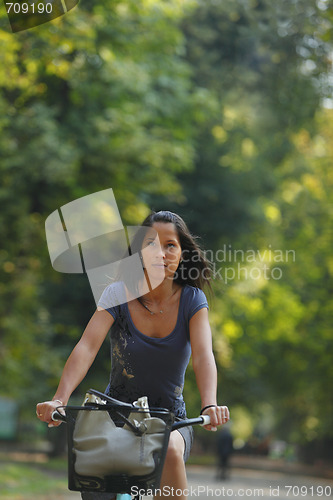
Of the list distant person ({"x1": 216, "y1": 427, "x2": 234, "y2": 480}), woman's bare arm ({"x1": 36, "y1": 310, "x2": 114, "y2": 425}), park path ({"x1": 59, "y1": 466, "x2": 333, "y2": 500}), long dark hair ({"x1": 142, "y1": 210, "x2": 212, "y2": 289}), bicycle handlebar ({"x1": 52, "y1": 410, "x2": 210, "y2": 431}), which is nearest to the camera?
bicycle handlebar ({"x1": 52, "y1": 410, "x2": 210, "y2": 431})

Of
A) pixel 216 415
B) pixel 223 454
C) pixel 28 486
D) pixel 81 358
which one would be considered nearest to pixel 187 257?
pixel 81 358

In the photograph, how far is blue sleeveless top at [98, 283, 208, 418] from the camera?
333 cm

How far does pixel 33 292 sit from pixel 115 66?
5.53 meters

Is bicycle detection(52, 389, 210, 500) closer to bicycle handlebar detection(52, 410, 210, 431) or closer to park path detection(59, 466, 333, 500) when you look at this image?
bicycle handlebar detection(52, 410, 210, 431)

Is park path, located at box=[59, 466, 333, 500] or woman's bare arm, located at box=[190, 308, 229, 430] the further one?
park path, located at box=[59, 466, 333, 500]

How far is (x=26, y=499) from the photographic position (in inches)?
524

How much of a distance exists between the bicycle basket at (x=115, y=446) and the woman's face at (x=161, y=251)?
79 centimetres

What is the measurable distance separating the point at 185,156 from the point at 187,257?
14025 millimetres

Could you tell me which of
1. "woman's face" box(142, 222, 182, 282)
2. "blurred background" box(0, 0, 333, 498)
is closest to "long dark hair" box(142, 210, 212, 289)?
"woman's face" box(142, 222, 182, 282)

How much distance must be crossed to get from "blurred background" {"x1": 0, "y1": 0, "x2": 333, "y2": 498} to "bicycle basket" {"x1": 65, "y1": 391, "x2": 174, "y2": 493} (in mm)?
6435

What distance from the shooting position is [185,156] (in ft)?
57.7

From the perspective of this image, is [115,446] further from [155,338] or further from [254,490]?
A: [254,490]

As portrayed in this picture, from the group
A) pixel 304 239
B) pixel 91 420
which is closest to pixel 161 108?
pixel 304 239

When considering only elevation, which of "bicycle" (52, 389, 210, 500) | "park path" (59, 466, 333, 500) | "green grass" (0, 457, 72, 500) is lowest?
"park path" (59, 466, 333, 500)
